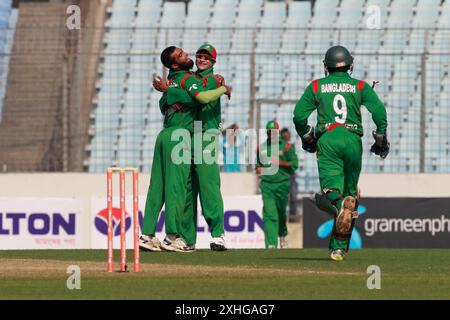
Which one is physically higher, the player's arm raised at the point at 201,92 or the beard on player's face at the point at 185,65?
the beard on player's face at the point at 185,65

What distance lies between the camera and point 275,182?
22.0 metres

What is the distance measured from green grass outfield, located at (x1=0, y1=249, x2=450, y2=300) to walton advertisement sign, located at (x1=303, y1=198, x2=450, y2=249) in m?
7.18

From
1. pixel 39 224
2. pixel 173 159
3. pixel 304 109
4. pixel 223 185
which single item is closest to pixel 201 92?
pixel 173 159

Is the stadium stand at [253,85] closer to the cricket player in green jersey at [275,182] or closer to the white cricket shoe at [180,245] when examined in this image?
the cricket player in green jersey at [275,182]

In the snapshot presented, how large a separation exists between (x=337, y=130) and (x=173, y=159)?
2.22m

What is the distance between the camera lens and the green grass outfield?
9078mm

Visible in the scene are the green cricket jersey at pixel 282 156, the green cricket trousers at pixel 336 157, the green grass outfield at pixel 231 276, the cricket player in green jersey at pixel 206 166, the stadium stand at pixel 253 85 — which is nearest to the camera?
the green grass outfield at pixel 231 276

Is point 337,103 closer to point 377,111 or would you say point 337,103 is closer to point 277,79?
point 377,111

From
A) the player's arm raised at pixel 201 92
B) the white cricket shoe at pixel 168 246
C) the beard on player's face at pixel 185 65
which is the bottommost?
the white cricket shoe at pixel 168 246

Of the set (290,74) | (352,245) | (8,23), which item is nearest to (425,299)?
(352,245)

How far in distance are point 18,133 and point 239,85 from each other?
4.31 metres

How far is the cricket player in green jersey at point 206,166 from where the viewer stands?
1413cm

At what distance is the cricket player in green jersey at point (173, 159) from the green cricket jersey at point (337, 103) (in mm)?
1526

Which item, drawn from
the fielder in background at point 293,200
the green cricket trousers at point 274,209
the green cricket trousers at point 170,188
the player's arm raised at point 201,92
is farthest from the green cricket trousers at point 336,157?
the fielder in background at point 293,200
